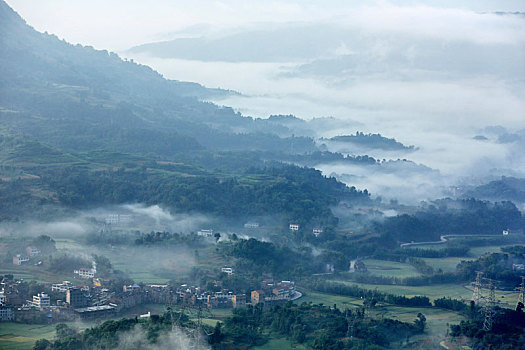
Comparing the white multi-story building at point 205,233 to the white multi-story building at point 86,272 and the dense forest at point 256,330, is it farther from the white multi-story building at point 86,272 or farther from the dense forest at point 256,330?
the dense forest at point 256,330

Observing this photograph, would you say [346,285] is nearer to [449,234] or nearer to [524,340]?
[524,340]

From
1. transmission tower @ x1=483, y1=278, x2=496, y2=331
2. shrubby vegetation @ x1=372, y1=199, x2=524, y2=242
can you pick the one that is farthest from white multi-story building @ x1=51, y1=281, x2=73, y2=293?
shrubby vegetation @ x1=372, y1=199, x2=524, y2=242

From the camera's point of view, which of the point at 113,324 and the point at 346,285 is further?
the point at 346,285

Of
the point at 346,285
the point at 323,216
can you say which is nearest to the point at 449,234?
the point at 323,216

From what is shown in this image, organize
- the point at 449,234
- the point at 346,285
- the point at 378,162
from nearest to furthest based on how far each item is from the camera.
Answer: the point at 346,285 < the point at 449,234 < the point at 378,162

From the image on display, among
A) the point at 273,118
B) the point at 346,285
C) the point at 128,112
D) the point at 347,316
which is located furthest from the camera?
the point at 273,118

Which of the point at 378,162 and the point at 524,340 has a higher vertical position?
the point at 378,162

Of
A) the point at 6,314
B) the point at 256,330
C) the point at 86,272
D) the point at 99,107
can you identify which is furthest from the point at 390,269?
the point at 99,107

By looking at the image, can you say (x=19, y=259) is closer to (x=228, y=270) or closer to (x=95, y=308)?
(x=95, y=308)
